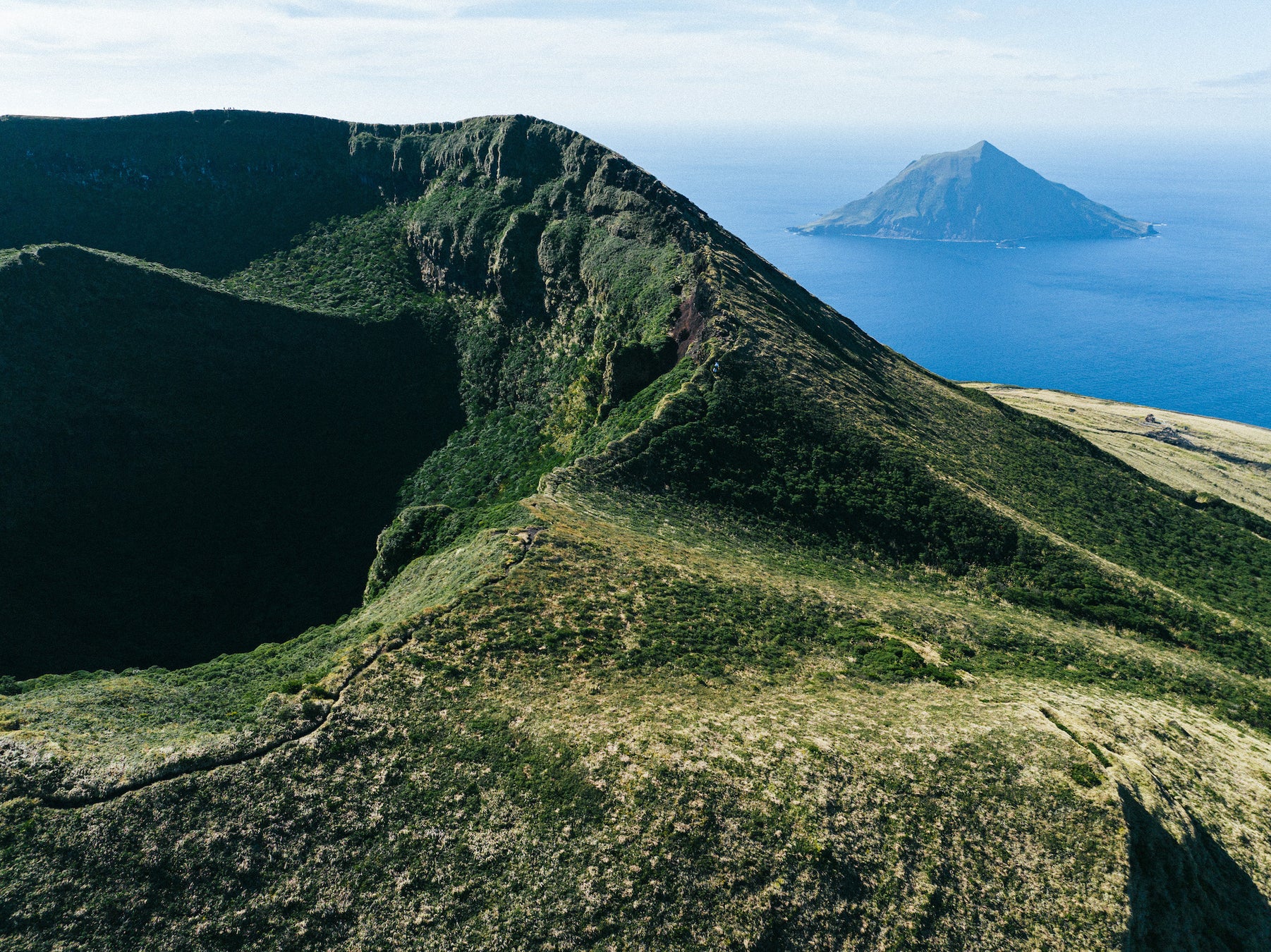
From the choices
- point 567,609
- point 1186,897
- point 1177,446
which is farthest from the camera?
point 1177,446

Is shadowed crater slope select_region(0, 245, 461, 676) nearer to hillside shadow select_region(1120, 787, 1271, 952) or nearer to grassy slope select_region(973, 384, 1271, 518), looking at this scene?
hillside shadow select_region(1120, 787, 1271, 952)

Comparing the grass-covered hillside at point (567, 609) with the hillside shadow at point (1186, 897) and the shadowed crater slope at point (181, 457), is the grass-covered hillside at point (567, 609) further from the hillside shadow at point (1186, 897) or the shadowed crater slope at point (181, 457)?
the shadowed crater slope at point (181, 457)

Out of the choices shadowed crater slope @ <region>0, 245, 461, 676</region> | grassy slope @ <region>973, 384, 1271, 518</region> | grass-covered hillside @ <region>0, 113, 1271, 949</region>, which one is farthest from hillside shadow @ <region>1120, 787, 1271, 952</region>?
grassy slope @ <region>973, 384, 1271, 518</region>

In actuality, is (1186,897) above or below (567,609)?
below

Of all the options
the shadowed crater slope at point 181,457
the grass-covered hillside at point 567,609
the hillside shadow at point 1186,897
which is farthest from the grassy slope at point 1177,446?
the shadowed crater slope at point 181,457

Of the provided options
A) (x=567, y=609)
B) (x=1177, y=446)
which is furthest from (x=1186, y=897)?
(x=1177, y=446)

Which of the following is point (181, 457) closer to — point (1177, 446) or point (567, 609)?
point (567, 609)

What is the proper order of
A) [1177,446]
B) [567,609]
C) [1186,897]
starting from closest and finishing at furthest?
1. [1186,897]
2. [567,609]
3. [1177,446]
